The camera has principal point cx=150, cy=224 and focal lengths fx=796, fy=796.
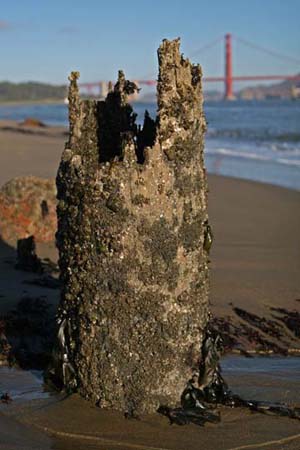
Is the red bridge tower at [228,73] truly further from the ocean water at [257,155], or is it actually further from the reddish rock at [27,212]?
the reddish rock at [27,212]

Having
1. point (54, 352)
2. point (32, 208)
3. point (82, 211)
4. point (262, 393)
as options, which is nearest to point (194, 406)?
point (262, 393)

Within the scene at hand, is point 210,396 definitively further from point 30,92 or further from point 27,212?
point 30,92

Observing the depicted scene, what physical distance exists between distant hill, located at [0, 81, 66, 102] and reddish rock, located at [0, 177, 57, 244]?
13164cm

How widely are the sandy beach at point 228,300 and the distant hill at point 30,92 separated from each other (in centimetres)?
12785

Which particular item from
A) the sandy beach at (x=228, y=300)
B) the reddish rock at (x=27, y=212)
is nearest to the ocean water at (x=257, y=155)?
the sandy beach at (x=228, y=300)

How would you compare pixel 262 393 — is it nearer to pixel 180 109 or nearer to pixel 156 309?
pixel 156 309

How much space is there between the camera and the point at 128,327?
11.4ft

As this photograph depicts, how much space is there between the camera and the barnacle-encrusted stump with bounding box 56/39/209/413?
3.46 meters

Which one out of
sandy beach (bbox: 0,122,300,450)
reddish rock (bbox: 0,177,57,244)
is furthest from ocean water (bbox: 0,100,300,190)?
reddish rock (bbox: 0,177,57,244)

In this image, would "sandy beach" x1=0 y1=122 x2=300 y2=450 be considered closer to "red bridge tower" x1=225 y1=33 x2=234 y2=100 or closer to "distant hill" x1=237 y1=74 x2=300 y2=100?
"red bridge tower" x1=225 y1=33 x2=234 y2=100

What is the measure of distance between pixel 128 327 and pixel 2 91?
482ft

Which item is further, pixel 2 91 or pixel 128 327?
pixel 2 91

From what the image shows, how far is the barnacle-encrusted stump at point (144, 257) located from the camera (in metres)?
3.46

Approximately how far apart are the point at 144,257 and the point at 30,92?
479 feet
